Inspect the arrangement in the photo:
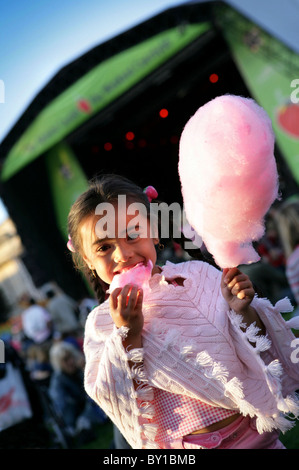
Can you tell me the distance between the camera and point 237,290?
137 cm

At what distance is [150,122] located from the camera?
906cm

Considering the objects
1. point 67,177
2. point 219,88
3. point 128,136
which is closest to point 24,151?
point 67,177

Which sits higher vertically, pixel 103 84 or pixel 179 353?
pixel 103 84

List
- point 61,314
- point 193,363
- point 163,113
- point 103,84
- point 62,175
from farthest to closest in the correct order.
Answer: point 163,113 → point 62,175 → point 103,84 → point 61,314 → point 193,363

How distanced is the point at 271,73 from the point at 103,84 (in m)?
2.45

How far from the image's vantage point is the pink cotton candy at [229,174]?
4.16ft

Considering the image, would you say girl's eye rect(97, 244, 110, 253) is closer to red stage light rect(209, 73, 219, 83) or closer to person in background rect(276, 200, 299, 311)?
person in background rect(276, 200, 299, 311)

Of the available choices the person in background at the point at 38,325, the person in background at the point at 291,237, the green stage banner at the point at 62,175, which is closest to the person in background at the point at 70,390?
the person in background at the point at 38,325

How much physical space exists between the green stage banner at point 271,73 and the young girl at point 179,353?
5406 millimetres

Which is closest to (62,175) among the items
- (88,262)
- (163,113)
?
(163,113)
